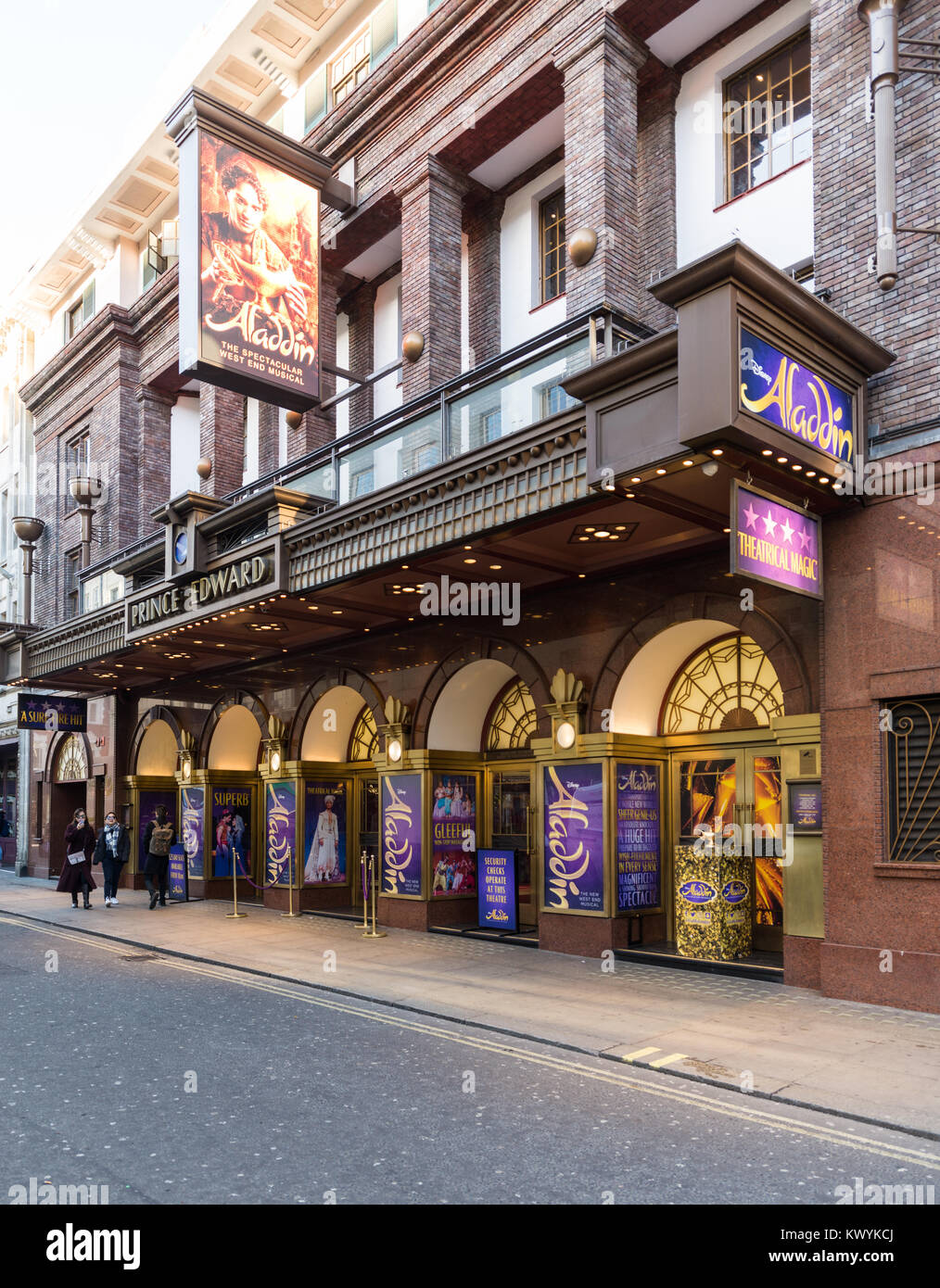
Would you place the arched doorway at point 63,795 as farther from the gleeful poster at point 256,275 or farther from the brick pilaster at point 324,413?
the gleeful poster at point 256,275

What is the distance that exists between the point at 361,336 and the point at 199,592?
6.52m

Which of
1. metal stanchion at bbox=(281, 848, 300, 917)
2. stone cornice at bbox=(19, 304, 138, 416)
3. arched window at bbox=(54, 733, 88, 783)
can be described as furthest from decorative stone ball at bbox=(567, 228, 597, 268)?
arched window at bbox=(54, 733, 88, 783)

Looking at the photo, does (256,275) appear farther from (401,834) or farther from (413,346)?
(401,834)

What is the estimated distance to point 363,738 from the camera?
1928cm

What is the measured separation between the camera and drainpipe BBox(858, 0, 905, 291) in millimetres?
10141

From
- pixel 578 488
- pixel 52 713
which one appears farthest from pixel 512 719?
pixel 52 713

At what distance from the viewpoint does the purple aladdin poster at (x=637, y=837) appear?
1299 cm

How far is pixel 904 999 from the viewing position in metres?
9.57

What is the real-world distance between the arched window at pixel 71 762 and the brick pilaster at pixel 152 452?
588cm

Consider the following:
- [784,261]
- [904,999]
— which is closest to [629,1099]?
[904,999]

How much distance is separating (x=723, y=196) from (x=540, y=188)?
385cm

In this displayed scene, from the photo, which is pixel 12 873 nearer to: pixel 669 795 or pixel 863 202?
pixel 669 795

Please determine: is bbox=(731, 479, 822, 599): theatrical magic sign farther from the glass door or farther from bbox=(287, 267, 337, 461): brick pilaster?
bbox=(287, 267, 337, 461): brick pilaster

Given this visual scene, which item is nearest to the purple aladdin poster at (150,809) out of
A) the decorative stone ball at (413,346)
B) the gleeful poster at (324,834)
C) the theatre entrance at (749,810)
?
the gleeful poster at (324,834)
